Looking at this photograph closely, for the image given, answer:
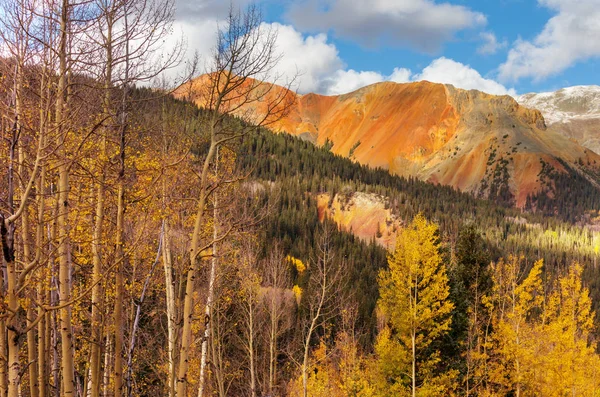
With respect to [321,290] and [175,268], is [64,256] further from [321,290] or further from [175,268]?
[321,290]

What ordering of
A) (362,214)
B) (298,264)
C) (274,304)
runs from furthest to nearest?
(362,214), (298,264), (274,304)

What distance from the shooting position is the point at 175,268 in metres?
14.2

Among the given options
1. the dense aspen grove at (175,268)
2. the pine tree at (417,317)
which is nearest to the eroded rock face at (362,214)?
the dense aspen grove at (175,268)

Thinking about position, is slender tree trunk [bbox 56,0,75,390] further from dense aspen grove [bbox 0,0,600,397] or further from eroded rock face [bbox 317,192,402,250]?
eroded rock face [bbox 317,192,402,250]

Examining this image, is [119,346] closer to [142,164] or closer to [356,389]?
[142,164]

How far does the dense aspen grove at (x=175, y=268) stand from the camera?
854cm

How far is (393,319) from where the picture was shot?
23.6 meters

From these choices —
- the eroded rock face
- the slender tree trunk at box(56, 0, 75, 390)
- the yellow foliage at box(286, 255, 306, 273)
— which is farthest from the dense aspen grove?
the eroded rock face

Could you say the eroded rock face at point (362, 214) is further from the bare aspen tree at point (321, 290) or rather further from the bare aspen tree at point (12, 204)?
the bare aspen tree at point (12, 204)

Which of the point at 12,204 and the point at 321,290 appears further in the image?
the point at 321,290

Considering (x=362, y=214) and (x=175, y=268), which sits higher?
(x=175, y=268)

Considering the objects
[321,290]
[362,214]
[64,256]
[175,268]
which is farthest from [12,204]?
[362,214]

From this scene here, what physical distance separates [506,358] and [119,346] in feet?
69.8

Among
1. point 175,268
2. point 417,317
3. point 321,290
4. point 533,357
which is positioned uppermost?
point 175,268
